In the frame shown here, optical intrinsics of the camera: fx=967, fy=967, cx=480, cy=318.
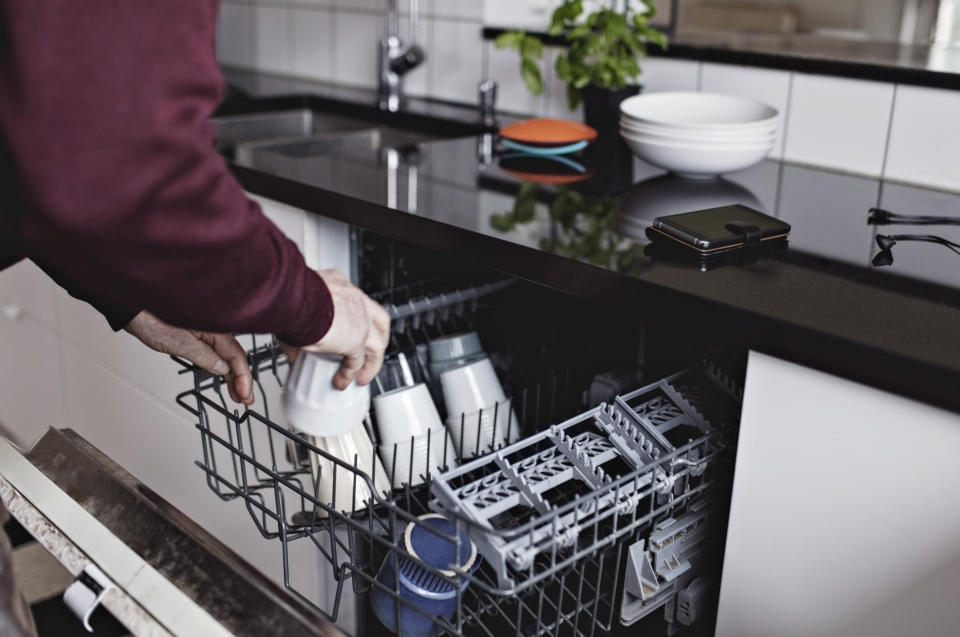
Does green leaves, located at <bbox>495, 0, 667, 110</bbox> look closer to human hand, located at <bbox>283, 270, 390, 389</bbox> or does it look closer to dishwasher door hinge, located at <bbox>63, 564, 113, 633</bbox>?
human hand, located at <bbox>283, 270, 390, 389</bbox>

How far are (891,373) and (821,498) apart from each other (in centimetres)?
14

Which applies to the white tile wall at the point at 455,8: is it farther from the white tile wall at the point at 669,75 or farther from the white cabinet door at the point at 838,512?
the white cabinet door at the point at 838,512

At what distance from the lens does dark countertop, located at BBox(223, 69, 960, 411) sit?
80 centimetres

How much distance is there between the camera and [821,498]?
0.84 metres

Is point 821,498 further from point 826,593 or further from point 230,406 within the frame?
point 230,406

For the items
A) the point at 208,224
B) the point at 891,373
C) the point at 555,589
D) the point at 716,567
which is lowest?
the point at 555,589

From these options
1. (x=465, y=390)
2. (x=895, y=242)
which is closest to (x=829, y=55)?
(x=895, y=242)

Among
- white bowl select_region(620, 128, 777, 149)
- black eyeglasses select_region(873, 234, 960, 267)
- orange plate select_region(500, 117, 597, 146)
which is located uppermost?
white bowl select_region(620, 128, 777, 149)

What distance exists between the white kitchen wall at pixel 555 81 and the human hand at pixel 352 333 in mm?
915

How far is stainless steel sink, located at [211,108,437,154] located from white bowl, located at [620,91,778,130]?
1.94 ft

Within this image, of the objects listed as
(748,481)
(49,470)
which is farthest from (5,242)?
(748,481)

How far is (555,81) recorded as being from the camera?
72.2 inches

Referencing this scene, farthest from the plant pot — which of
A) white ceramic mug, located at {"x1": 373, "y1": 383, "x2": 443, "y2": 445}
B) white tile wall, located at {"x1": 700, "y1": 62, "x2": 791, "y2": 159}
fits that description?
white ceramic mug, located at {"x1": 373, "y1": 383, "x2": 443, "y2": 445}

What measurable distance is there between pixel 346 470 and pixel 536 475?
0.23 meters
